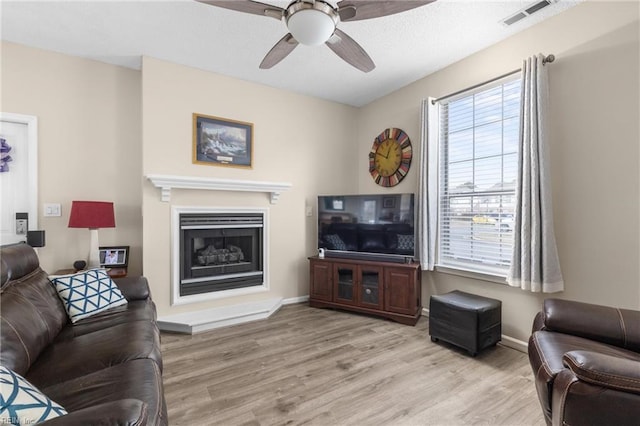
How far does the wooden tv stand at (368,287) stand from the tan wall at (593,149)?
89cm

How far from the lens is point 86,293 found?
6.68 ft

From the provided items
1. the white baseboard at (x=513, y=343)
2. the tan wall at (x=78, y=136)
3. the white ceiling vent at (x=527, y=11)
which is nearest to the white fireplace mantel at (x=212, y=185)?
the tan wall at (x=78, y=136)

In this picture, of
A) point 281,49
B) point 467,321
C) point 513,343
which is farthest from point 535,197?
point 281,49

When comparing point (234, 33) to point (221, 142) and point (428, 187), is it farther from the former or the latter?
point (428, 187)

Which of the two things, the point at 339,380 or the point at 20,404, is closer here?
the point at 20,404

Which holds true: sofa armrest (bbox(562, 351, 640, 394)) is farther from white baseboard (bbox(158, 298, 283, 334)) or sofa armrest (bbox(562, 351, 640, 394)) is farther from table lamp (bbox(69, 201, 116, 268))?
table lamp (bbox(69, 201, 116, 268))

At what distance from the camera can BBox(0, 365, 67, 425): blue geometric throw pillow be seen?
2.53 ft

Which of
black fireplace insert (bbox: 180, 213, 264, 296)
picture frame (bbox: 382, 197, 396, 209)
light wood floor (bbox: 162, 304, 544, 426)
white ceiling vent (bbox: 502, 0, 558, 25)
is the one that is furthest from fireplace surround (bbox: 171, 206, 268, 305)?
white ceiling vent (bbox: 502, 0, 558, 25)

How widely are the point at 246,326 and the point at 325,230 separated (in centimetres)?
148

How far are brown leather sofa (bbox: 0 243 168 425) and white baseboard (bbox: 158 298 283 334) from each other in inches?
35.4

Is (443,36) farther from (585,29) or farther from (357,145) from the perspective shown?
(357,145)

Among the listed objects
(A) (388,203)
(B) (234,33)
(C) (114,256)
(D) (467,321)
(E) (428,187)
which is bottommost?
(D) (467,321)

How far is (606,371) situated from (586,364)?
0.05 m

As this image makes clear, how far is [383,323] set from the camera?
3.17m
